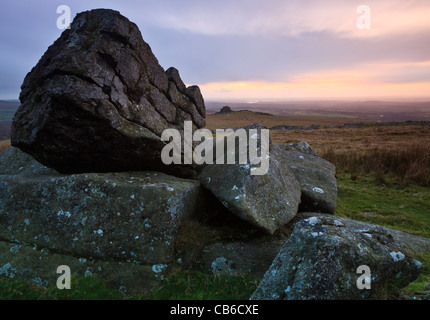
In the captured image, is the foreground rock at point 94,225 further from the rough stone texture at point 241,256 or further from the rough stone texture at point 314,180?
the rough stone texture at point 314,180

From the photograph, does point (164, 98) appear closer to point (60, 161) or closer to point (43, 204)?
point (60, 161)

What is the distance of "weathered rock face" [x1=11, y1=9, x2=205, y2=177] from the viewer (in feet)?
19.3

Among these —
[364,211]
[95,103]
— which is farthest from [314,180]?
[95,103]

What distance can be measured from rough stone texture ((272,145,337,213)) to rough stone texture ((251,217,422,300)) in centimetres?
318

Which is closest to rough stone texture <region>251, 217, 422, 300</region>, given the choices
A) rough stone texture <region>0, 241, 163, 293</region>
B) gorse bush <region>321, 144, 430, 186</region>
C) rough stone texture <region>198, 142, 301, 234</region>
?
rough stone texture <region>198, 142, 301, 234</region>

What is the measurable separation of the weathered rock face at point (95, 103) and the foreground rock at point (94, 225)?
0.58 meters

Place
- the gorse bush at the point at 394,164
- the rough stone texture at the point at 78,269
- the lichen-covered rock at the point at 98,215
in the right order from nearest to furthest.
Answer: the rough stone texture at the point at 78,269 → the lichen-covered rock at the point at 98,215 → the gorse bush at the point at 394,164

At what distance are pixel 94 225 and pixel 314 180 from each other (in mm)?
6169

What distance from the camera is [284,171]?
25.4 feet

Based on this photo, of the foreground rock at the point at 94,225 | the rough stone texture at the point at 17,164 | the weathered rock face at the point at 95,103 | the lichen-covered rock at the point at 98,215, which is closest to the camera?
the foreground rock at the point at 94,225

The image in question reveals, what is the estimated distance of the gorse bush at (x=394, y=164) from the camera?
1393 cm

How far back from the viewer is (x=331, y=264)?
12.8ft

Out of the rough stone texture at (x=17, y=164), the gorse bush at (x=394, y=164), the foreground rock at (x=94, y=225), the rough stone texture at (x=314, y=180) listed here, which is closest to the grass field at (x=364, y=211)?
the gorse bush at (x=394, y=164)
